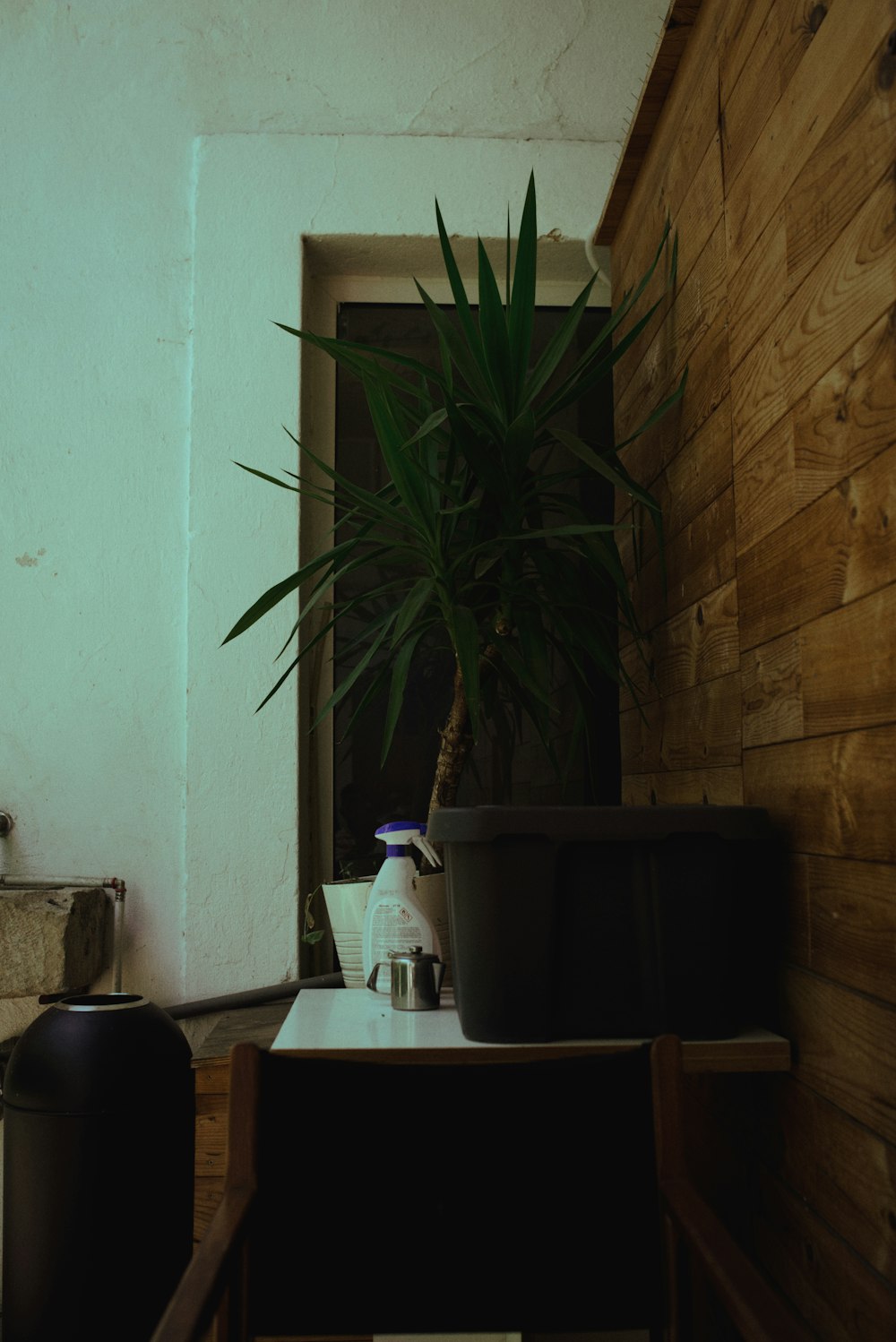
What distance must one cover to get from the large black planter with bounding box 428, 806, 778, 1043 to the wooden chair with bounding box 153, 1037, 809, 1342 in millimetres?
391

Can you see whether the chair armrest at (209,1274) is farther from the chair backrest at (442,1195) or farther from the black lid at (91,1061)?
the black lid at (91,1061)

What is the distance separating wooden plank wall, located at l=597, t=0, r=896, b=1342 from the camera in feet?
3.70

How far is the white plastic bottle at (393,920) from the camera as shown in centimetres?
176

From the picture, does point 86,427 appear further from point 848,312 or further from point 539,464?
point 848,312

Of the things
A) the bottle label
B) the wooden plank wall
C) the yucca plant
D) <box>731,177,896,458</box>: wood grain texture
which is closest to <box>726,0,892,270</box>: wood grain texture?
the wooden plank wall

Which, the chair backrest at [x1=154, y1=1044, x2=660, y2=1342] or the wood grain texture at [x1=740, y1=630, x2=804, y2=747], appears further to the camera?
the wood grain texture at [x1=740, y1=630, x2=804, y2=747]

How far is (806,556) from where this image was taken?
4.34 ft

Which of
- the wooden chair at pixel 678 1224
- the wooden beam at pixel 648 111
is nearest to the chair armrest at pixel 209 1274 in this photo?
the wooden chair at pixel 678 1224

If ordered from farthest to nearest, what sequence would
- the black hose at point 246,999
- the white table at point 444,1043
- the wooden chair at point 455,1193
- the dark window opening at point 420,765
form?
the dark window opening at point 420,765 < the black hose at point 246,999 < the white table at point 444,1043 < the wooden chair at point 455,1193

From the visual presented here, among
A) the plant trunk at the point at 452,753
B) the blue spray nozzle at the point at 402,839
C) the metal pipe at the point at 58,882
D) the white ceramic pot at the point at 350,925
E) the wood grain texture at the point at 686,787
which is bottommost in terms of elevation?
the white ceramic pot at the point at 350,925

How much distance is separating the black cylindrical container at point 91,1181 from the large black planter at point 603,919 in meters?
0.81

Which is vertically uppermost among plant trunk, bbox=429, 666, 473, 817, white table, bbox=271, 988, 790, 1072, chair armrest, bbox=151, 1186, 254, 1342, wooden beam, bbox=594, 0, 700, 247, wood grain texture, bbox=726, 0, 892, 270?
wooden beam, bbox=594, 0, 700, 247

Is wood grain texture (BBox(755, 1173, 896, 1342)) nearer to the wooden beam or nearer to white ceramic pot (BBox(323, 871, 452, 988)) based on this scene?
white ceramic pot (BBox(323, 871, 452, 988))

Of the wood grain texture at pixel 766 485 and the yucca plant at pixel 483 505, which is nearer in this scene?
the wood grain texture at pixel 766 485
